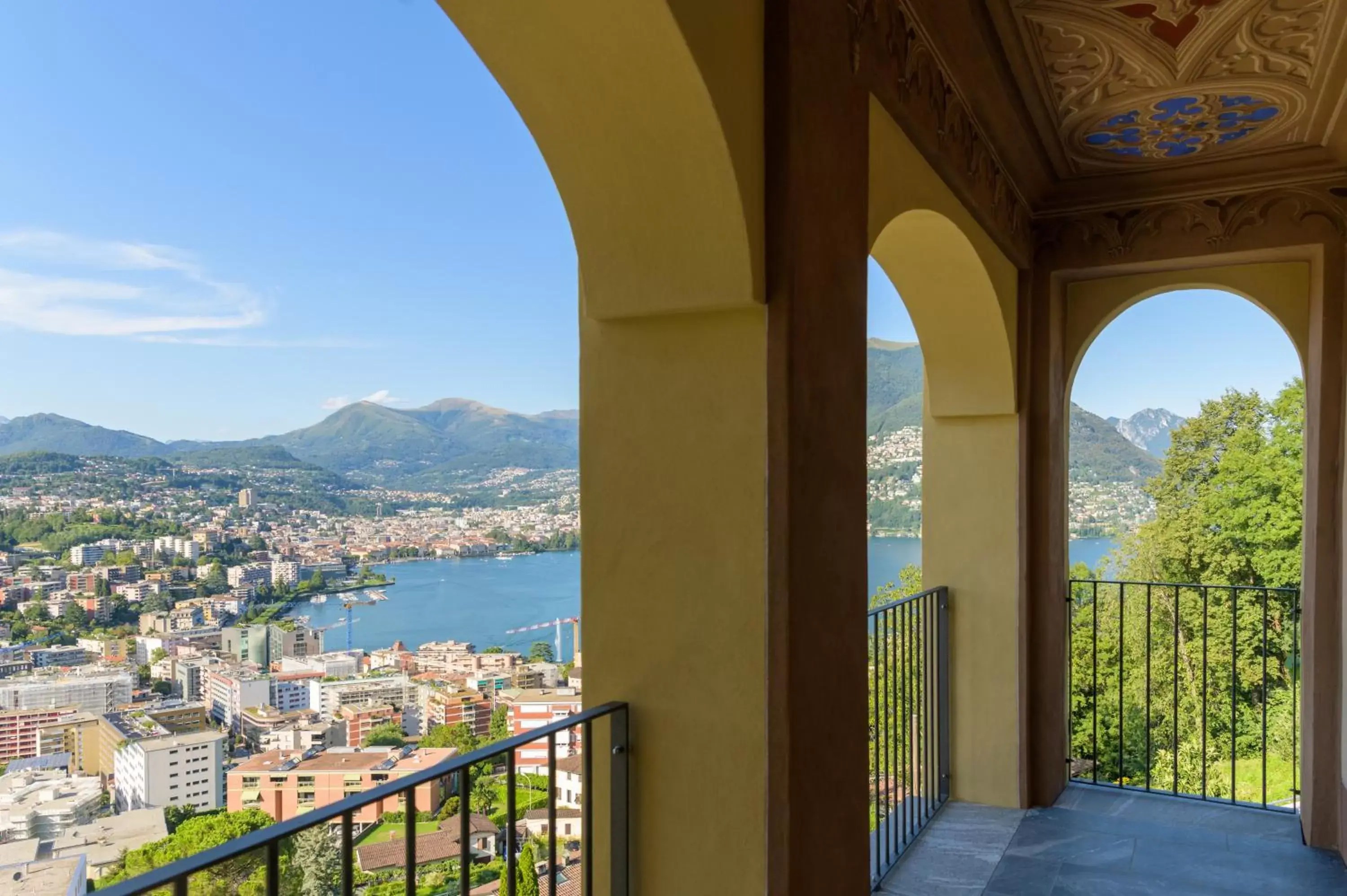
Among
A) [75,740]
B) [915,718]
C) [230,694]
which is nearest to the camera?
[915,718]

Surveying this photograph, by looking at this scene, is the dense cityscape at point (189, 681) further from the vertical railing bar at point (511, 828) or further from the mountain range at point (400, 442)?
the vertical railing bar at point (511, 828)

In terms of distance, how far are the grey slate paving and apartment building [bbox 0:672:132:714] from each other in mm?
4667

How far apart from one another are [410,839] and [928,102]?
7.98 ft

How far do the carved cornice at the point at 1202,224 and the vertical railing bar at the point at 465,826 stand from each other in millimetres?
3930

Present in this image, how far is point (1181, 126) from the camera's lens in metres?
3.51

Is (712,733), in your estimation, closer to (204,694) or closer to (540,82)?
(540,82)

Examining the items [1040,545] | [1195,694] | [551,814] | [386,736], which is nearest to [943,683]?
[1040,545]

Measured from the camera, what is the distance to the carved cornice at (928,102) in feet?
7.31

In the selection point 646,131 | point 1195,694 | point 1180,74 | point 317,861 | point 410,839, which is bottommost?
point 1195,694

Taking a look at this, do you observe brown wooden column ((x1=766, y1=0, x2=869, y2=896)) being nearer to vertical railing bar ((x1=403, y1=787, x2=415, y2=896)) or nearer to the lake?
vertical railing bar ((x1=403, y1=787, x2=415, y2=896))

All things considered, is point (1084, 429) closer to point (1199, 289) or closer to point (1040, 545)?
point (1199, 289)

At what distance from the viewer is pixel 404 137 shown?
25828 millimetres

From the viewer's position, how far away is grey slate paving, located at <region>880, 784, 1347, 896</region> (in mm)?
3293

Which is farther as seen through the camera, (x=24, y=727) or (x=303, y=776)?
(x=24, y=727)
